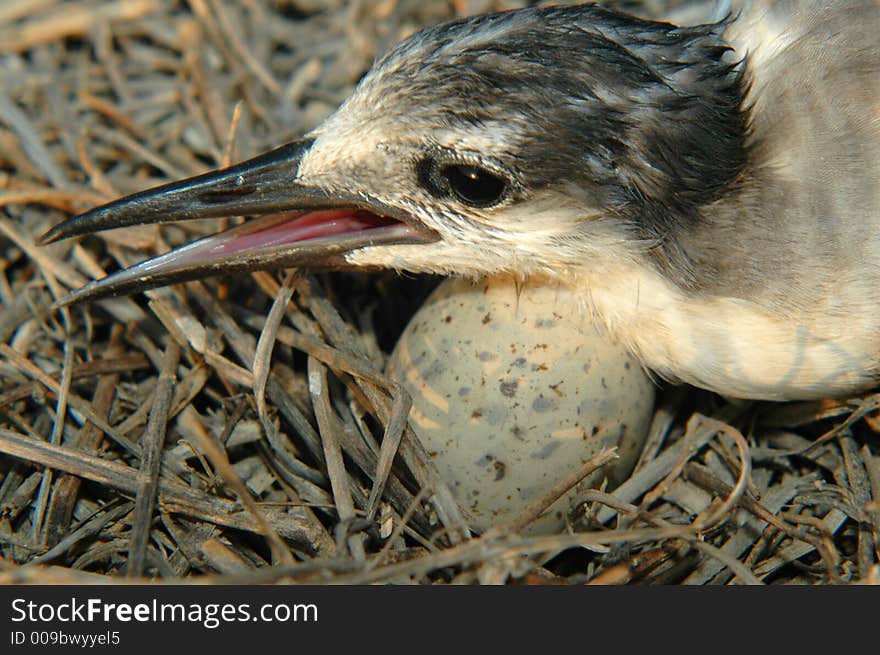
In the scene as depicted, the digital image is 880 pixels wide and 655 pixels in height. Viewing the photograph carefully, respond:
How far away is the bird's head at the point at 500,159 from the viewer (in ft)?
5.49

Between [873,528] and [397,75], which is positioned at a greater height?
[397,75]

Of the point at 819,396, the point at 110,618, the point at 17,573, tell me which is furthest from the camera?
the point at 819,396

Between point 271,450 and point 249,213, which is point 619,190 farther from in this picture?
point 271,450

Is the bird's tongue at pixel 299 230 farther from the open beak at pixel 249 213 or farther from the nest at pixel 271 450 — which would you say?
the nest at pixel 271 450

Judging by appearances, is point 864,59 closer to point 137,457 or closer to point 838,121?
point 838,121

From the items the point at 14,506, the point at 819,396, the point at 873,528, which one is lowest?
the point at 873,528

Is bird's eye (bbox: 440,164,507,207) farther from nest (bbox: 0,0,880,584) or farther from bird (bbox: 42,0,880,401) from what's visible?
nest (bbox: 0,0,880,584)

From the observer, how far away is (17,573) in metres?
1.48

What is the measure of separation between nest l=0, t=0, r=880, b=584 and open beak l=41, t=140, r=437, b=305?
180mm

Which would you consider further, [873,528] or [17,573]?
[873,528]

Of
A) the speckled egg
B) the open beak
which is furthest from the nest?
the open beak

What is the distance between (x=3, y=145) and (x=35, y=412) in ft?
2.83

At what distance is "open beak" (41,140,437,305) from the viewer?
6.07 feet


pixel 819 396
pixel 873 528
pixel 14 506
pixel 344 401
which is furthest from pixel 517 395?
pixel 14 506
